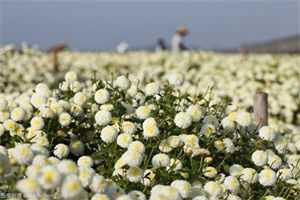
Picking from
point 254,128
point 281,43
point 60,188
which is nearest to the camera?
point 60,188

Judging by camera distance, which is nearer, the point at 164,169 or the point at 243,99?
the point at 164,169

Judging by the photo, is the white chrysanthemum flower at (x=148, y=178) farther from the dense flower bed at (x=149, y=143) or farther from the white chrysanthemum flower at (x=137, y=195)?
the white chrysanthemum flower at (x=137, y=195)

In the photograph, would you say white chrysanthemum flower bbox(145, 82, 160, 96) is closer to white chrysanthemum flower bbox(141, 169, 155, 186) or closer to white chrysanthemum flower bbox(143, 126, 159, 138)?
white chrysanthemum flower bbox(143, 126, 159, 138)

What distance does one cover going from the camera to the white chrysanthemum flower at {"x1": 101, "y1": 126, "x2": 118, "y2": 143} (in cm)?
271

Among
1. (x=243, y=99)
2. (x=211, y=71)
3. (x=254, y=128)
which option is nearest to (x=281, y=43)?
(x=211, y=71)

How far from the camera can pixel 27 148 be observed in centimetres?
196

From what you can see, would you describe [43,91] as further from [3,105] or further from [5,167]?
[5,167]

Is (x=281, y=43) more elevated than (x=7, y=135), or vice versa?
(x=281, y=43)

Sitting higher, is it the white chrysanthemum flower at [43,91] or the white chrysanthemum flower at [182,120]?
the white chrysanthemum flower at [43,91]

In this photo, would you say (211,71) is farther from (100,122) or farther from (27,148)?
(27,148)

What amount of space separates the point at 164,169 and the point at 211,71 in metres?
5.64

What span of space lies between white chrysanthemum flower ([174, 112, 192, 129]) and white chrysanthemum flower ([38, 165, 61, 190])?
1181mm

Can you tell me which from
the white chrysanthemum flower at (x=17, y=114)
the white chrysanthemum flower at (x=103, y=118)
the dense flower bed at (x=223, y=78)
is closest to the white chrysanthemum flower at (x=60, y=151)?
the white chrysanthemum flower at (x=103, y=118)

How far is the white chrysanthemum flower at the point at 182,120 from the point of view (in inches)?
110
